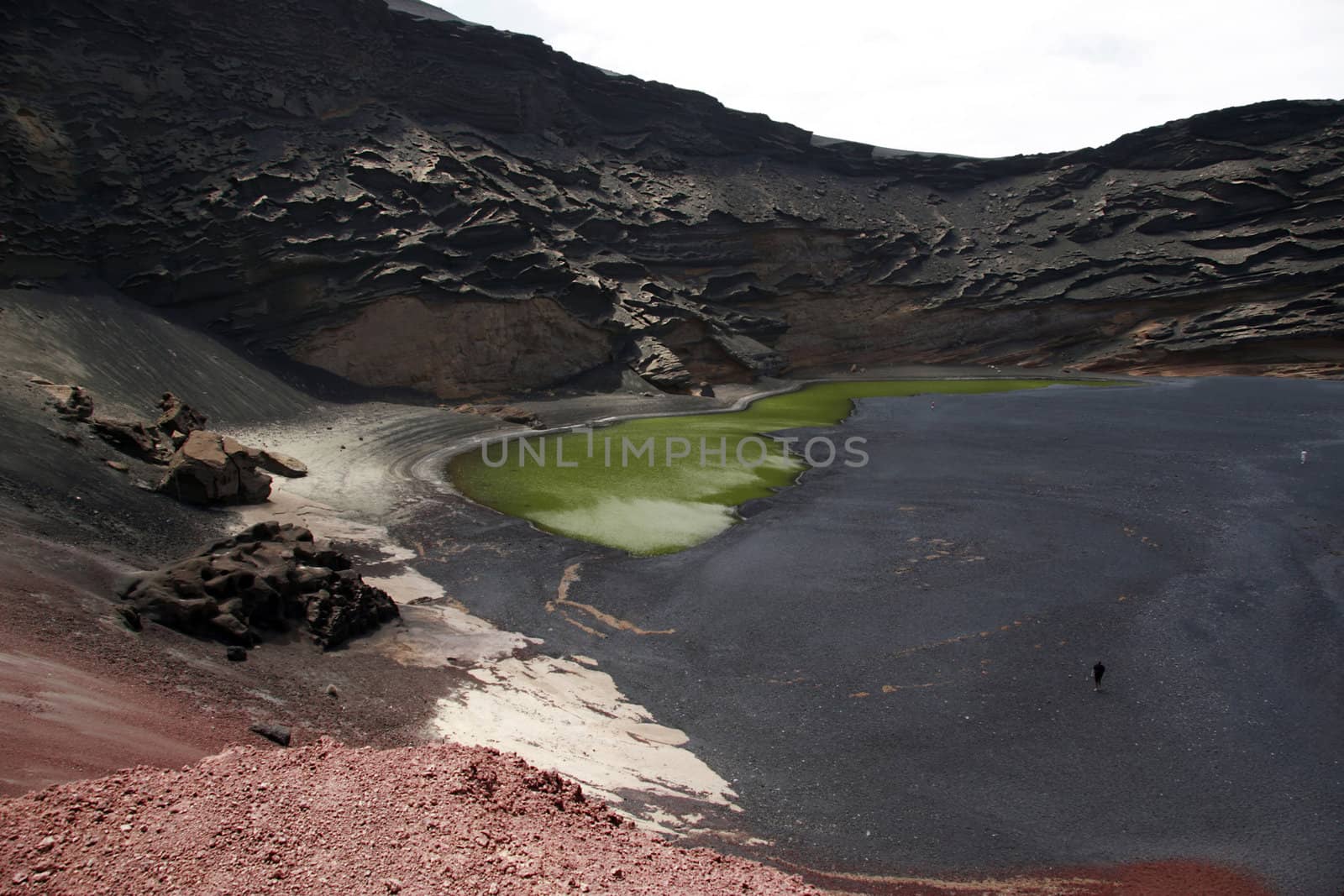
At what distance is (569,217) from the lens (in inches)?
2019

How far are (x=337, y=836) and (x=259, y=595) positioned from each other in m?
8.40

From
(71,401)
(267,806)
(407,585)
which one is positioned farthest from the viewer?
(71,401)

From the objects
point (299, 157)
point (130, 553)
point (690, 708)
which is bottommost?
point (690, 708)

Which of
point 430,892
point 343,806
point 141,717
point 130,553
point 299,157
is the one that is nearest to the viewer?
point 430,892

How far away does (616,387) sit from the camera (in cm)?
4434

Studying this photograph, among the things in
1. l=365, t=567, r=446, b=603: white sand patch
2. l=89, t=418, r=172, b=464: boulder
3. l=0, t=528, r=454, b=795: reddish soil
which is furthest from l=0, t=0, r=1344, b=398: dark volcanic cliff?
l=0, t=528, r=454, b=795: reddish soil

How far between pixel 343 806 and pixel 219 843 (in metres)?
0.98

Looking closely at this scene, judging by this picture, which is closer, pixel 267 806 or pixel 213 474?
pixel 267 806

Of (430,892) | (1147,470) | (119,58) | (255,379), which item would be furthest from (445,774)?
(119,58)

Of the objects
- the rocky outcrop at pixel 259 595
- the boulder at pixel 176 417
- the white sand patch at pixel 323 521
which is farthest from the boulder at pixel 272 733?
the boulder at pixel 176 417

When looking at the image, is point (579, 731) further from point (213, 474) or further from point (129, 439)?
point (129, 439)

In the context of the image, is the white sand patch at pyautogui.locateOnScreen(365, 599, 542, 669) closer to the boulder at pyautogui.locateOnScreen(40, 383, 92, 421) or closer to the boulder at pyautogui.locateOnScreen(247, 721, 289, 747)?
the boulder at pyautogui.locateOnScreen(247, 721, 289, 747)

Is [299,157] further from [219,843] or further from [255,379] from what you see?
[219,843]

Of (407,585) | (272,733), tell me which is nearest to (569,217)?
→ (407,585)
